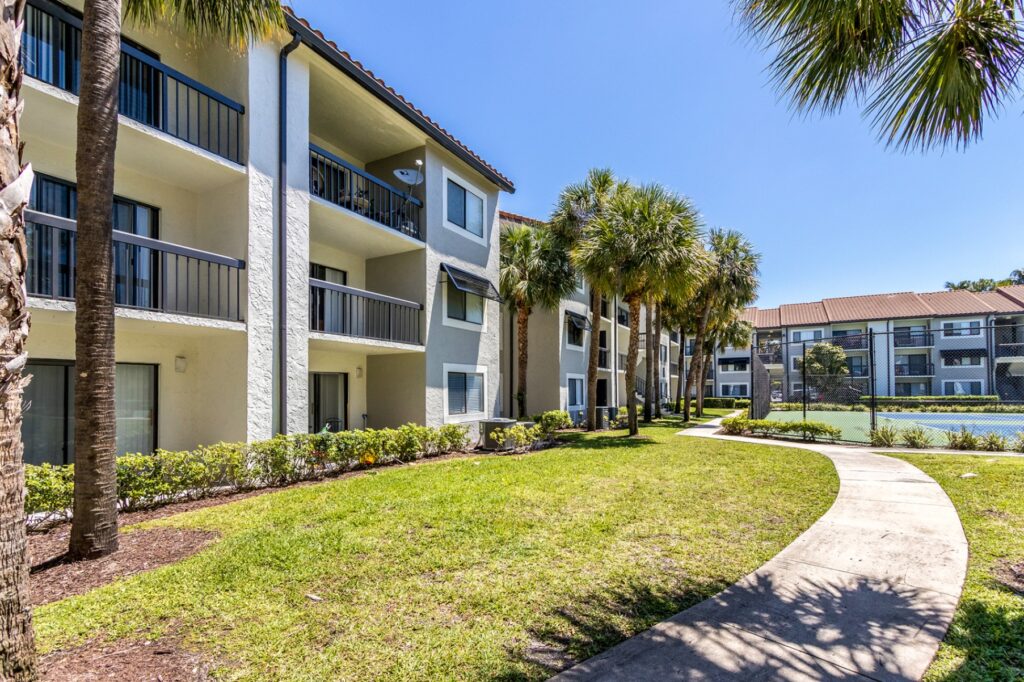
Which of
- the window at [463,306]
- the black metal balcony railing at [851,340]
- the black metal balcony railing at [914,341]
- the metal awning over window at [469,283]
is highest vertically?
the metal awning over window at [469,283]

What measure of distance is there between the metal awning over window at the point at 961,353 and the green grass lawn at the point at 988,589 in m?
41.3

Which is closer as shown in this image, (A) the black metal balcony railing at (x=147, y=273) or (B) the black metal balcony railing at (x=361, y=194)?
(A) the black metal balcony railing at (x=147, y=273)

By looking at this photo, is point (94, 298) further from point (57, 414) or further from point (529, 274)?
point (529, 274)

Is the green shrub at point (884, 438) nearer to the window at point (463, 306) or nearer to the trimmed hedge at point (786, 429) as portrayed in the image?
the trimmed hedge at point (786, 429)

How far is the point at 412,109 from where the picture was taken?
12.7 meters

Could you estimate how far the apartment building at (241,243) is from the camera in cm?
776

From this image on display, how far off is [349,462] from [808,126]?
34.6ft

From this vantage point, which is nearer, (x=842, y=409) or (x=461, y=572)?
(x=461, y=572)

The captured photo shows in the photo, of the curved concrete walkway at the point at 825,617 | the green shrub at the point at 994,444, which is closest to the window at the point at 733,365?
the green shrub at the point at 994,444

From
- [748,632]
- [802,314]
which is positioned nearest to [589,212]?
[748,632]

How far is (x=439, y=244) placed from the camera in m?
14.6

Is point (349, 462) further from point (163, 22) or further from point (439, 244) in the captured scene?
point (163, 22)

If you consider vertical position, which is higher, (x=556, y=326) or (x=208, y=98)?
(x=208, y=98)

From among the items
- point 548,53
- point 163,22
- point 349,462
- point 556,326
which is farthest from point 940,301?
point 163,22
